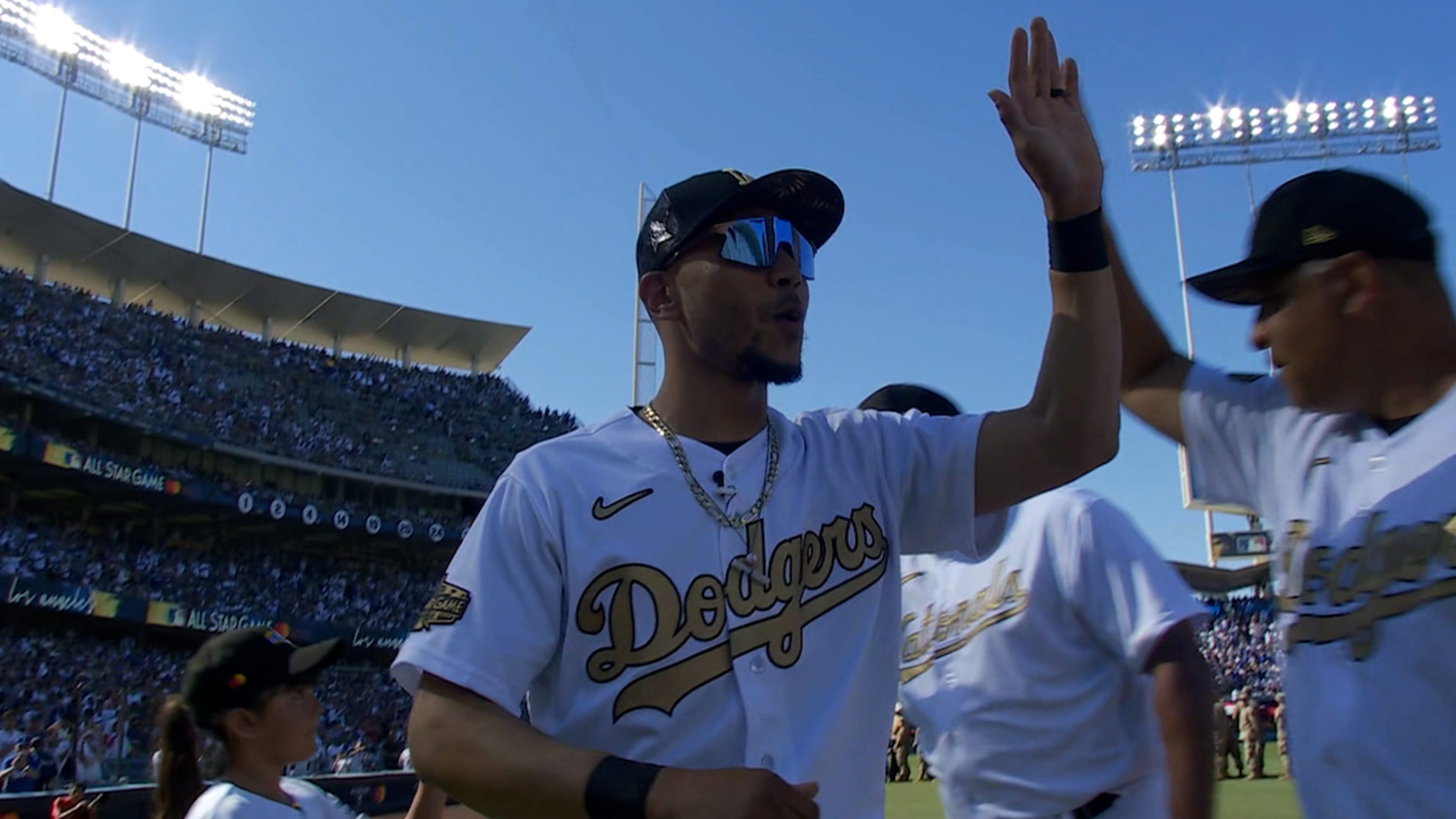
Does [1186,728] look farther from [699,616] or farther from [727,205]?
[727,205]

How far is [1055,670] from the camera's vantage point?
3.23m

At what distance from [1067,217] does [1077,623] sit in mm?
1601

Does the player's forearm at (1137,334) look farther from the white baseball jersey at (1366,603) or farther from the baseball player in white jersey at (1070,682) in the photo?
the baseball player in white jersey at (1070,682)

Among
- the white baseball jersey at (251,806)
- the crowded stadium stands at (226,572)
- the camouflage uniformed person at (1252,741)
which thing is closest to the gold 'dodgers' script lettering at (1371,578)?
the white baseball jersey at (251,806)

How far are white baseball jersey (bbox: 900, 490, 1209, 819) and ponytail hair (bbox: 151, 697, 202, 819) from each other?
2.87 metres

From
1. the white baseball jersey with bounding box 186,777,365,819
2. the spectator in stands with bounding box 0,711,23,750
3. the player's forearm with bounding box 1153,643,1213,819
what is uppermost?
the player's forearm with bounding box 1153,643,1213,819

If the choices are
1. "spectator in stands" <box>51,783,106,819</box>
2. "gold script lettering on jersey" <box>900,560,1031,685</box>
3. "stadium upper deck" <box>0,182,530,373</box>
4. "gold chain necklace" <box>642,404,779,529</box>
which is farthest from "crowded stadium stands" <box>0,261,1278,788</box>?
"gold chain necklace" <box>642,404,779,529</box>

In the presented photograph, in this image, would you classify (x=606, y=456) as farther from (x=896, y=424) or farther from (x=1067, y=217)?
(x=1067, y=217)

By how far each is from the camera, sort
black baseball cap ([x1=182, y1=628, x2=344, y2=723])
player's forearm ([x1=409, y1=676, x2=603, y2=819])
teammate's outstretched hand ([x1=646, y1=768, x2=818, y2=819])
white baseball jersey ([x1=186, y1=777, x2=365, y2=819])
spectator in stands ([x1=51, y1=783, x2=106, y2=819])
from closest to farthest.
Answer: teammate's outstretched hand ([x1=646, y1=768, x2=818, y2=819]) < player's forearm ([x1=409, y1=676, x2=603, y2=819]) < white baseball jersey ([x1=186, y1=777, x2=365, y2=819]) < black baseball cap ([x1=182, y1=628, x2=344, y2=723]) < spectator in stands ([x1=51, y1=783, x2=106, y2=819])

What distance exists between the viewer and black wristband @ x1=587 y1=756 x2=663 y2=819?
65.0 inches

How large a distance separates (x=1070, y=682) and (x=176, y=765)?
11.2 ft

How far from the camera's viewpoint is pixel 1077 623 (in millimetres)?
3281

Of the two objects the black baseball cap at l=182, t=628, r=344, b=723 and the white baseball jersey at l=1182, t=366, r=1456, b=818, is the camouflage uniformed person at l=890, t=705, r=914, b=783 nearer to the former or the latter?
the black baseball cap at l=182, t=628, r=344, b=723

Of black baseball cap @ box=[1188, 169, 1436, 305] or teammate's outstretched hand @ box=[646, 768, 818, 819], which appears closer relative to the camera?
teammate's outstretched hand @ box=[646, 768, 818, 819]
